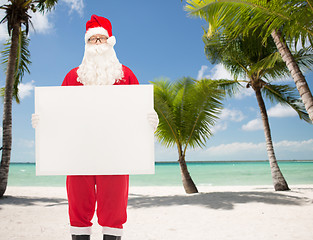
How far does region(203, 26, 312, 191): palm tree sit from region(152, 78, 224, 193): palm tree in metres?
1.77

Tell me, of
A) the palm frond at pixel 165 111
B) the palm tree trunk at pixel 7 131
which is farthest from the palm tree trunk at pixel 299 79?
the palm tree trunk at pixel 7 131

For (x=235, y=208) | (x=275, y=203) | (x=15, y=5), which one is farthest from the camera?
(x=15, y=5)

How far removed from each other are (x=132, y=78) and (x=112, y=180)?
98 cm

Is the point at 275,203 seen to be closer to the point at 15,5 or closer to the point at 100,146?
the point at 100,146

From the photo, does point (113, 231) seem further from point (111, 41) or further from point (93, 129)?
point (111, 41)

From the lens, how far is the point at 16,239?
4086 mm

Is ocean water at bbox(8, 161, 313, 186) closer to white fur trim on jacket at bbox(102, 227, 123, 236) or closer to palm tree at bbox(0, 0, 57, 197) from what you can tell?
palm tree at bbox(0, 0, 57, 197)

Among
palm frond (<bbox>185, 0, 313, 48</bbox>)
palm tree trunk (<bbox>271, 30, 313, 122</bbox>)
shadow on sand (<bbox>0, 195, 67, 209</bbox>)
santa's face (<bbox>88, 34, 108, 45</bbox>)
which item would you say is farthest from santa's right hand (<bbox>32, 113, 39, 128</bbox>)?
shadow on sand (<bbox>0, 195, 67, 209</bbox>)

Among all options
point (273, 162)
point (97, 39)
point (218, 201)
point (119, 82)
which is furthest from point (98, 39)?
point (273, 162)

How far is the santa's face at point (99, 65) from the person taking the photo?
8.91ft

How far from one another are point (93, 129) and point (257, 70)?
838 cm

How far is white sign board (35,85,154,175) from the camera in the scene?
219 centimetres

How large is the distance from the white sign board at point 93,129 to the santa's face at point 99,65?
0.46 m

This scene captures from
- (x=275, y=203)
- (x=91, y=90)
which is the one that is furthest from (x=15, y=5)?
(x=275, y=203)
